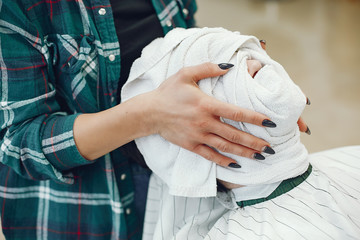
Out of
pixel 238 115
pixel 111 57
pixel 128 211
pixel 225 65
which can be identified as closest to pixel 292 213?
pixel 238 115

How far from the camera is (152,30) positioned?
3.21 ft

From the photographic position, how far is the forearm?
769mm

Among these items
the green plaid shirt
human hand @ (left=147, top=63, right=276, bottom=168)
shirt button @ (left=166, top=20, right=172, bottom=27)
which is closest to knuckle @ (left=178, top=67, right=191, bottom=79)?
human hand @ (left=147, top=63, right=276, bottom=168)

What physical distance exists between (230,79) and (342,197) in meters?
0.37

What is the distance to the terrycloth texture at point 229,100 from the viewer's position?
725 mm

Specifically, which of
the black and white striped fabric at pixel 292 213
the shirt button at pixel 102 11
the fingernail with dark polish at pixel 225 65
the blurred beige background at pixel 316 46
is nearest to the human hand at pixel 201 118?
the fingernail with dark polish at pixel 225 65

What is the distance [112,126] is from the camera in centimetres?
78

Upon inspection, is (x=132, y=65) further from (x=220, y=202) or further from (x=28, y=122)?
(x=220, y=202)

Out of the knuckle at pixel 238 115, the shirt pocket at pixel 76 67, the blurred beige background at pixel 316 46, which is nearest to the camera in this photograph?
the knuckle at pixel 238 115

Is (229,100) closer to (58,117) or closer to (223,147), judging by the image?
(223,147)

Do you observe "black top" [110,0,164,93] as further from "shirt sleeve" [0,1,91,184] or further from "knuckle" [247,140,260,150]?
"knuckle" [247,140,260,150]

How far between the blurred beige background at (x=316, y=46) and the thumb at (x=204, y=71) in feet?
4.32

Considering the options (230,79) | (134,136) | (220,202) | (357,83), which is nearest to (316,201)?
(220,202)

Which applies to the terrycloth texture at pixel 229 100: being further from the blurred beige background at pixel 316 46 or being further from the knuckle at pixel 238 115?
the blurred beige background at pixel 316 46
